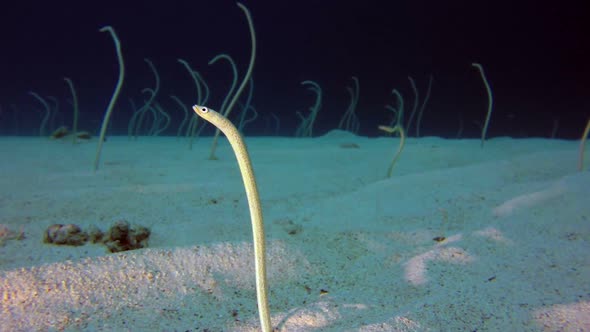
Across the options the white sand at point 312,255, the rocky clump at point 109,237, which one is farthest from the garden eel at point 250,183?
the rocky clump at point 109,237

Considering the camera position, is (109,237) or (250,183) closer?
(250,183)

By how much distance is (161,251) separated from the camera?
1890mm

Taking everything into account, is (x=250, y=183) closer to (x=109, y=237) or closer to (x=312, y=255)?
(x=312, y=255)

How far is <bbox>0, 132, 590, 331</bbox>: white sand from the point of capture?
143 cm

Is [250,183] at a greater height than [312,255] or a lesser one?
greater

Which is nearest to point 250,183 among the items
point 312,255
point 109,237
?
point 312,255

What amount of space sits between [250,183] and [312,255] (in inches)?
48.9

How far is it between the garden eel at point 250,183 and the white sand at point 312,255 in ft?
1.01

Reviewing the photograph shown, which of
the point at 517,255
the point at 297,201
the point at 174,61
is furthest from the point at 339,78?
the point at 517,255

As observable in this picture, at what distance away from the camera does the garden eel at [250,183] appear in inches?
36.1

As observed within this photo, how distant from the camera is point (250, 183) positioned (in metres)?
1.00

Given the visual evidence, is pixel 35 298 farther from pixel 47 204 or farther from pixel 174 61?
pixel 174 61

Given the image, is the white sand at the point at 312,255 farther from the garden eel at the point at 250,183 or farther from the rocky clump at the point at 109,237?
the garden eel at the point at 250,183

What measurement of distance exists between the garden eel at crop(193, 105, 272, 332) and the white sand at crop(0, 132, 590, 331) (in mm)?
308
